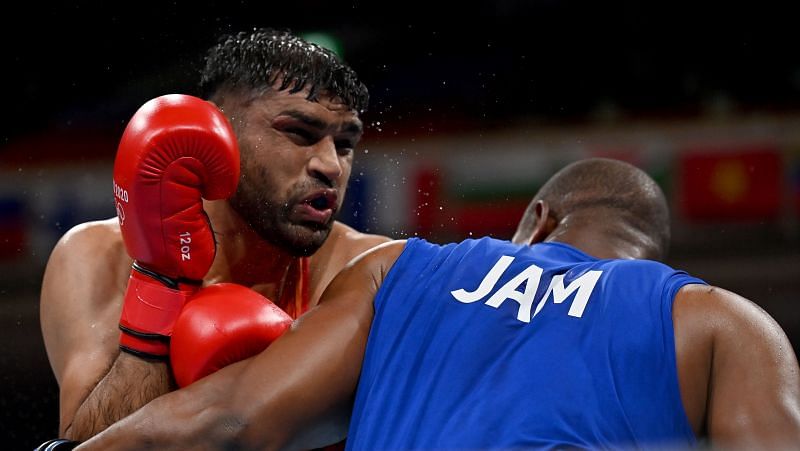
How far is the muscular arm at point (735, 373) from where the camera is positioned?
1.40 metres

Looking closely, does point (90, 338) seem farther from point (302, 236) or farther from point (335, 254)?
point (335, 254)

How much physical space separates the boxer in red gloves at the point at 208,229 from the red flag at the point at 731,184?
3.11 meters

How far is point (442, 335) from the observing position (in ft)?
5.37

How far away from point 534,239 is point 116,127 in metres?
3.61

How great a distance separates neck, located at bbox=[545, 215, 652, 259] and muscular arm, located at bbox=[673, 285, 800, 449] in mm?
493

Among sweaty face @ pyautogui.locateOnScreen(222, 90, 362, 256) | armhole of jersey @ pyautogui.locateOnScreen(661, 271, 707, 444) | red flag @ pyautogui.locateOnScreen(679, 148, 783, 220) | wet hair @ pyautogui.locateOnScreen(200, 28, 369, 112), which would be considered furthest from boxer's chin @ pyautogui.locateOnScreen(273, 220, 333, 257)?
red flag @ pyautogui.locateOnScreen(679, 148, 783, 220)

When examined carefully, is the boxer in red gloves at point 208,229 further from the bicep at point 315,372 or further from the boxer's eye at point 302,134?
the bicep at point 315,372

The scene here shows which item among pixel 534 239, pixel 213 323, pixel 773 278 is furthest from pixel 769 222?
pixel 213 323

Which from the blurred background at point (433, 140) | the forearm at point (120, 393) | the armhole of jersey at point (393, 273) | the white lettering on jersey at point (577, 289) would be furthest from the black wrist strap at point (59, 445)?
the blurred background at point (433, 140)

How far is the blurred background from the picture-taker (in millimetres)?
4953

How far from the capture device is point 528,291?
1657mm

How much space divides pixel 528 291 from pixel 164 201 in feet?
2.43

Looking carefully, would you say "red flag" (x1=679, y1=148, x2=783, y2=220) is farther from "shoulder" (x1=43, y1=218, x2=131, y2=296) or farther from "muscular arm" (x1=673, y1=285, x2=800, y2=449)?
"muscular arm" (x1=673, y1=285, x2=800, y2=449)

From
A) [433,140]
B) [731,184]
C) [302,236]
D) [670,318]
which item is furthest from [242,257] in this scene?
[731,184]
